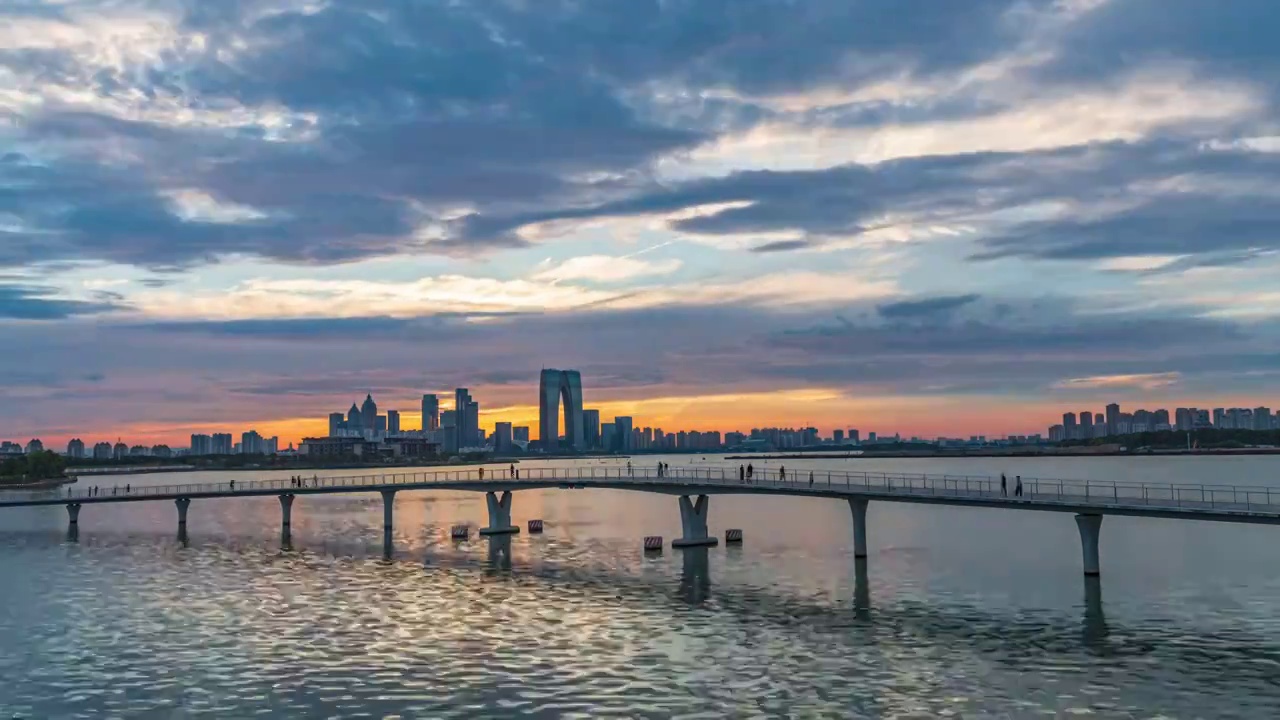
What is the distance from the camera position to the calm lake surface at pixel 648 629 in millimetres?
40500

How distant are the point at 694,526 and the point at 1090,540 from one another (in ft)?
119

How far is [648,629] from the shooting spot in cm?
5503

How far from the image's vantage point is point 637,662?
46.8 meters

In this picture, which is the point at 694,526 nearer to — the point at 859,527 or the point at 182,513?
the point at 859,527

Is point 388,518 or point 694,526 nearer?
point 694,526

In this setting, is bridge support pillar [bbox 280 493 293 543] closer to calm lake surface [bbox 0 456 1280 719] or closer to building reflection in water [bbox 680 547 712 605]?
calm lake surface [bbox 0 456 1280 719]

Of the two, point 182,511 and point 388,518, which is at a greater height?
point 182,511

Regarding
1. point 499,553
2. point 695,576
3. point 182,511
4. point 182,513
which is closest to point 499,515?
point 499,553

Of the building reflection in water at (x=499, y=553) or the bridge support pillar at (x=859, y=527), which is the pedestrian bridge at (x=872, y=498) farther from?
the building reflection in water at (x=499, y=553)

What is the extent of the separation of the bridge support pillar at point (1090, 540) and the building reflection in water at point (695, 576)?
25.1 metres

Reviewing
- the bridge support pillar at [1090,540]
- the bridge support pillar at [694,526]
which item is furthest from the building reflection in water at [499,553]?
the bridge support pillar at [1090,540]

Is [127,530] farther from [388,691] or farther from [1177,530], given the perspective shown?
[1177,530]

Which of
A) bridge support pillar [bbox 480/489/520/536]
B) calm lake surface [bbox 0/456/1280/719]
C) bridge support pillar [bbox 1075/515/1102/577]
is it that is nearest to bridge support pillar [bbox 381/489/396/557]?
calm lake surface [bbox 0/456/1280/719]

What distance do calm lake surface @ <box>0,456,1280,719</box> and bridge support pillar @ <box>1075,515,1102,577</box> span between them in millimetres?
1784
